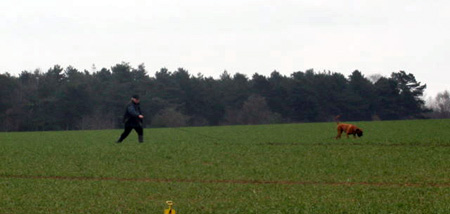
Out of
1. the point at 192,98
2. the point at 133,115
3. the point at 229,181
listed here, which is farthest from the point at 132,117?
the point at 192,98

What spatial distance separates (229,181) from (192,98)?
88.8 metres

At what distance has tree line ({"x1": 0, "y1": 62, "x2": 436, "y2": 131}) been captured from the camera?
294 feet

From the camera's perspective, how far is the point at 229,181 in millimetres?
14172

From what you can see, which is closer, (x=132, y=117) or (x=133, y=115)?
(x=133, y=115)

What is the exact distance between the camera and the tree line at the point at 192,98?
8950 cm

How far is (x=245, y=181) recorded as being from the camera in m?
14.1

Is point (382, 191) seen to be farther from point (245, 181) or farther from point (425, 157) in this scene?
point (425, 157)

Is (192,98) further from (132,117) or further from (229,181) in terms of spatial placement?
(229,181)

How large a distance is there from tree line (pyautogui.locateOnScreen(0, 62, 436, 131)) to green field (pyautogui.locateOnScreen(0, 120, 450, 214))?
67.4 metres

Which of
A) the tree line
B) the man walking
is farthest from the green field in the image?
the tree line

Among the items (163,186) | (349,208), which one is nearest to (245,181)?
(163,186)

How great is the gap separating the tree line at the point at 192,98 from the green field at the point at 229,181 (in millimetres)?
67413

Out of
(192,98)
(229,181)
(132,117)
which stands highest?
(192,98)

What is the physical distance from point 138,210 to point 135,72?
3931 inches
